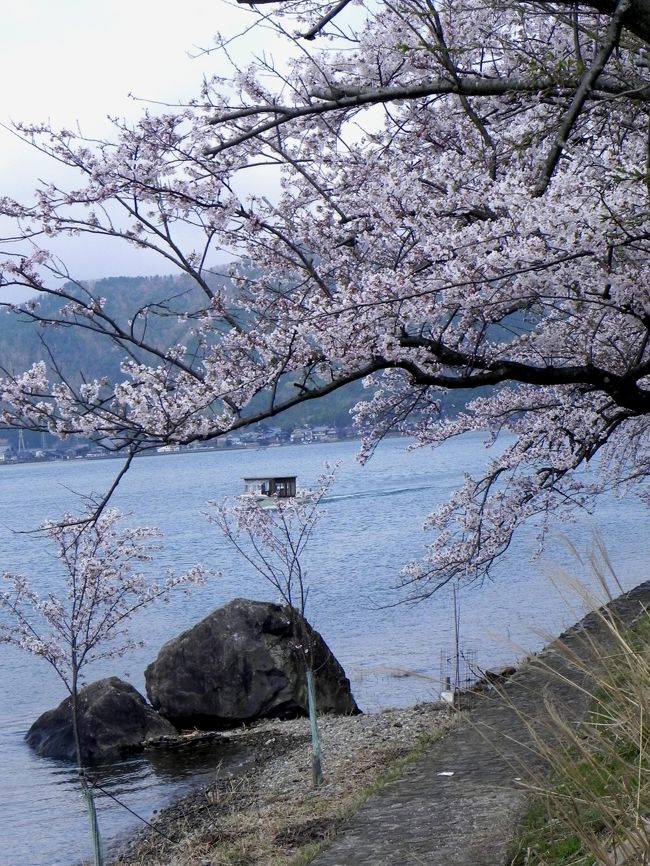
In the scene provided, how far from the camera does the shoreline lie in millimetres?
7434

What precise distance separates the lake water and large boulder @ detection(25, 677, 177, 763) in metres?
0.47

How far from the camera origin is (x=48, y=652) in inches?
496

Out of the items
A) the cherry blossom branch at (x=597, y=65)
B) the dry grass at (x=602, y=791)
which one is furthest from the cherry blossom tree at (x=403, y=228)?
the dry grass at (x=602, y=791)

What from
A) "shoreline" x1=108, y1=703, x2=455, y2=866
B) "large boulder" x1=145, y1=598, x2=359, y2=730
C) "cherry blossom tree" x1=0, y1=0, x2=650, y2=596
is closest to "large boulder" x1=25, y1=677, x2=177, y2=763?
"large boulder" x1=145, y1=598, x2=359, y2=730

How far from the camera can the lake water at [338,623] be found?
12625 millimetres

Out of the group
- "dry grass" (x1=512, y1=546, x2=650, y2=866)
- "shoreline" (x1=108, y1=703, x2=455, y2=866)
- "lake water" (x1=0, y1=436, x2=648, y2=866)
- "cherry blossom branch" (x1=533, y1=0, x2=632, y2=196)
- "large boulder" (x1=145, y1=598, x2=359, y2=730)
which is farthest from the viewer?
"large boulder" (x1=145, y1=598, x2=359, y2=730)

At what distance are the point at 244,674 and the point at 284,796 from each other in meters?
5.96

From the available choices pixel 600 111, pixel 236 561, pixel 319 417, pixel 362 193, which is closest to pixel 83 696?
pixel 362 193

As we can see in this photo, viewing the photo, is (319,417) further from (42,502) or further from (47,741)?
A: (47,741)

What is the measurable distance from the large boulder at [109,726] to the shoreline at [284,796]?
6.12 feet

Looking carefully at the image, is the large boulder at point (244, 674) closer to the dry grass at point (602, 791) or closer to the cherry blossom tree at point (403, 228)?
the cherry blossom tree at point (403, 228)

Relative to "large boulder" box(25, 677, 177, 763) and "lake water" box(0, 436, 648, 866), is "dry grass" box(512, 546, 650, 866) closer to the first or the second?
"lake water" box(0, 436, 648, 866)

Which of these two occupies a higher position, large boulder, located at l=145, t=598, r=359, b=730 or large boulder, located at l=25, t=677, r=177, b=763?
large boulder, located at l=145, t=598, r=359, b=730

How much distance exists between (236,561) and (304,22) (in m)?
37.2
